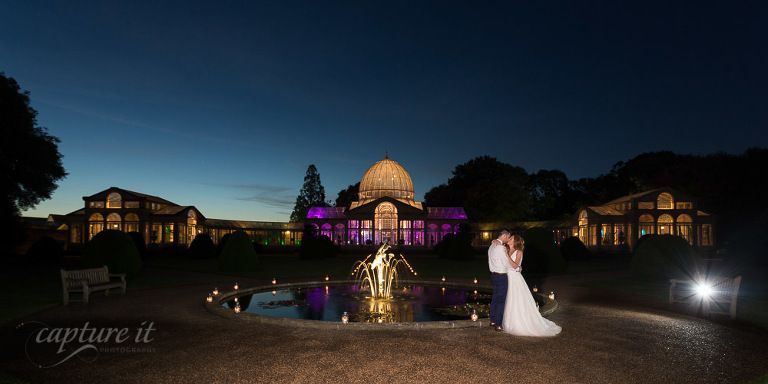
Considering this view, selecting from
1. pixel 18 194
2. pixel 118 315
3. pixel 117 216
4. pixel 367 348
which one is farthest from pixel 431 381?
pixel 117 216

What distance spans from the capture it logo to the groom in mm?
7580

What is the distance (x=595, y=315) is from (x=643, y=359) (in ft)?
16.6

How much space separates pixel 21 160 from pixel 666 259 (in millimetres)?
40190

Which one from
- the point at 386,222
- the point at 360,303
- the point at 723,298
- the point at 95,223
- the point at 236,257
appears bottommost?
the point at 360,303

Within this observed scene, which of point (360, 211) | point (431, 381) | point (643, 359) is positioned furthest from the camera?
point (360, 211)

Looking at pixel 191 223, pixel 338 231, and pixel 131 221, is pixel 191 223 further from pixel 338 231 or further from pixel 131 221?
pixel 338 231

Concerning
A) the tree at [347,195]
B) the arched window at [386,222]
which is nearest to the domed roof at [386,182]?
the arched window at [386,222]

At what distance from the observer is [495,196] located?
79062 mm

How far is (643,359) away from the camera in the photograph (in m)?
9.52

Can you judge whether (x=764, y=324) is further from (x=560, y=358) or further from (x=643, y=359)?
(x=560, y=358)

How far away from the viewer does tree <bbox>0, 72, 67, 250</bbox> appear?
107ft

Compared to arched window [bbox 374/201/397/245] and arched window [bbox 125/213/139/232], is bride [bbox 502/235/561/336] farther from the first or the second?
arched window [bbox 125/213/139/232]

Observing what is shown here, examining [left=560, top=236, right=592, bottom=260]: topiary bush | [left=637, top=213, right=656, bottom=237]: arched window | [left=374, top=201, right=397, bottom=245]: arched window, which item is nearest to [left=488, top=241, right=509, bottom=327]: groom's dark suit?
[left=560, top=236, right=592, bottom=260]: topiary bush

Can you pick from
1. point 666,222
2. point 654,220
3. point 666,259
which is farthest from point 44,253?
point 666,222
